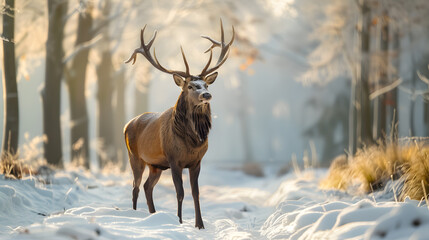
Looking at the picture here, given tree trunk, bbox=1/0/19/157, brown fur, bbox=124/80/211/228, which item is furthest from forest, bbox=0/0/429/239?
brown fur, bbox=124/80/211/228

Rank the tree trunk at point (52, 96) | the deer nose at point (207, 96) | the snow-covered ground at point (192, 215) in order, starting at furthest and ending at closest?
the tree trunk at point (52, 96) → the deer nose at point (207, 96) → the snow-covered ground at point (192, 215)

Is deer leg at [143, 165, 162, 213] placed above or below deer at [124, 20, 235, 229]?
below

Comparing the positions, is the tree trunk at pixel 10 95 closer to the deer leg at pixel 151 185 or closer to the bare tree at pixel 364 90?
the deer leg at pixel 151 185

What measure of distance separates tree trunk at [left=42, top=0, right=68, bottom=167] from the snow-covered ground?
1281 millimetres

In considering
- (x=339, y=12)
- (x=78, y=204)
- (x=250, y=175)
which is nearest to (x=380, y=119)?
(x=339, y=12)

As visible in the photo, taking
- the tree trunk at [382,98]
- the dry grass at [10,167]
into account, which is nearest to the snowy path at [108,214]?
the dry grass at [10,167]

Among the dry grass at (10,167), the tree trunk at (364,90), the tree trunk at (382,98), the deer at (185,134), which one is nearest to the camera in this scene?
the deer at (185,134)

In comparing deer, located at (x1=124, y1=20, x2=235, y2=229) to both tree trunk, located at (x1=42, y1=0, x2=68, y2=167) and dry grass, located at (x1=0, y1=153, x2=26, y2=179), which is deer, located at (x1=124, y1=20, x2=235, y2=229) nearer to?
dry grass, located at (x1=0, y1=153, x2=26, y2=179)

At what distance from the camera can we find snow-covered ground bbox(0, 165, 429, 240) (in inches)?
156

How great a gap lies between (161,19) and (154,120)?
1362cm

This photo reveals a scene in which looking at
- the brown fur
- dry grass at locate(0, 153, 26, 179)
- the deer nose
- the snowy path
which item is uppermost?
the deer nose

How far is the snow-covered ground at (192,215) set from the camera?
395cm

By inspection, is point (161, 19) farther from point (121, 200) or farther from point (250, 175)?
point (121, 200)

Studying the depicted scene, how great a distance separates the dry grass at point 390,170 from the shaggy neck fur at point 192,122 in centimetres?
253
